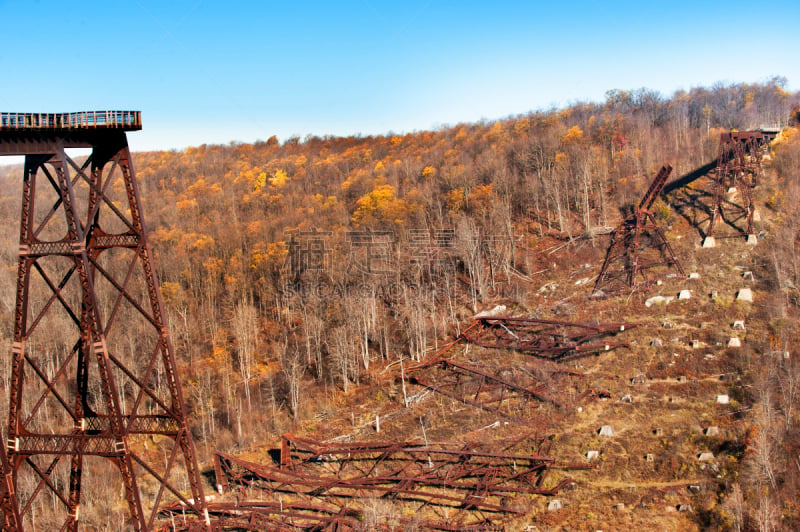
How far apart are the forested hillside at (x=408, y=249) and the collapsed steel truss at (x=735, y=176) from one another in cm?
180

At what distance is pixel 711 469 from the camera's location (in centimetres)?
1977

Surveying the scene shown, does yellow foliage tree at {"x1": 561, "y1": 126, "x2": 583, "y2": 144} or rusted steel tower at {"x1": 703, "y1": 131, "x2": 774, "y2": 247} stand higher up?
yellow foliage tree at {"x1": 561, "y1": 126, "x2": 583, "y2": 144}

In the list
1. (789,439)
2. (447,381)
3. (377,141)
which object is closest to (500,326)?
(447,381)

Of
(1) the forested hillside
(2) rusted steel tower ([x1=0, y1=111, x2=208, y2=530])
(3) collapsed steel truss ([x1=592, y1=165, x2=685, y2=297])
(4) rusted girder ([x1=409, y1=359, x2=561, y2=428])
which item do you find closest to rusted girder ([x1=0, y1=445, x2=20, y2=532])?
(2) rusted steel tower ([x1=0, y1=111, x2=208, y2=530])

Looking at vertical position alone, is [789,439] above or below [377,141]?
below

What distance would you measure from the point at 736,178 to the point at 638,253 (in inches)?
326

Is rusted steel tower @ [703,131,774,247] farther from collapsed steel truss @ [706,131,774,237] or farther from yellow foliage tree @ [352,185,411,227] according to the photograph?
yellow foliage tree @ [352,185,411,227]

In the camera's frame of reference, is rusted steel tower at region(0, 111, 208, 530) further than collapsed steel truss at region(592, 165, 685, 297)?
No

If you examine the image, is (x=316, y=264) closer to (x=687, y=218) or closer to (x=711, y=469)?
(x=687, y=218)

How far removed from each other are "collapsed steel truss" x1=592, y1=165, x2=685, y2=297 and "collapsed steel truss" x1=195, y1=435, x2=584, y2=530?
51.4ft

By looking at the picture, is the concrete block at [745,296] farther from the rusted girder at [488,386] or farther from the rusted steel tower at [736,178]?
the rusted girder at [488,386]

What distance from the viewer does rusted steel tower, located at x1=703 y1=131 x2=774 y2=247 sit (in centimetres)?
3656

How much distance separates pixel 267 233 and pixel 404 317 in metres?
19.6

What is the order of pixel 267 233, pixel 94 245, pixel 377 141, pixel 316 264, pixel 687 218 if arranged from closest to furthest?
pixel 94 245
pixel 687 218
pixel 316 264
pixel 267 233
pixel 377 141
